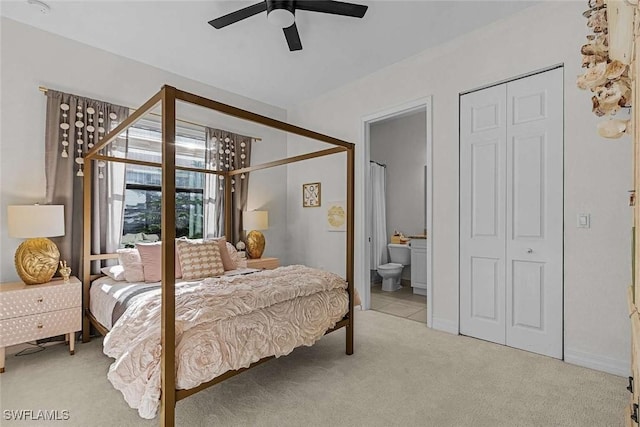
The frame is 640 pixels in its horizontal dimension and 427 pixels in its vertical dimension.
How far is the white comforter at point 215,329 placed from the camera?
163cm

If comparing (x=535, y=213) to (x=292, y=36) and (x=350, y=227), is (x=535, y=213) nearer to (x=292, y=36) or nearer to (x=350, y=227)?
(x=350, y=227)

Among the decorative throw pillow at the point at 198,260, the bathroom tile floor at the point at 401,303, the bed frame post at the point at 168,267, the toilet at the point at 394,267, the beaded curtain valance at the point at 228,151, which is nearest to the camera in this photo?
the bed frame post at the point at 168,267

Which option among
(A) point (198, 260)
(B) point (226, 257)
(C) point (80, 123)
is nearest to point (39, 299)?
(A) point (198, 260)

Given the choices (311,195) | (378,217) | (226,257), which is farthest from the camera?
(378,217)

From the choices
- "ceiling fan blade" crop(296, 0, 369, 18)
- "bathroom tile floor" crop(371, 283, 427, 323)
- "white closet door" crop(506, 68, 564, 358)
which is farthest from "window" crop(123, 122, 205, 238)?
"white closet door" crop(506, 68, 564, 358)

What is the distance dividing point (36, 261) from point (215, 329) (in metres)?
1.94

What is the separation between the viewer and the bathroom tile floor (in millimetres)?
3905

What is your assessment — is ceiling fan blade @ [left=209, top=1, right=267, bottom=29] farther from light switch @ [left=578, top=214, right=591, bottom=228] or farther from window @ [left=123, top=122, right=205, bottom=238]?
light switch @ [left=578, top=214, right=591, bottom=228]

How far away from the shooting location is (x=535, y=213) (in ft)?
9.11

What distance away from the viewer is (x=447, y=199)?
3.31m

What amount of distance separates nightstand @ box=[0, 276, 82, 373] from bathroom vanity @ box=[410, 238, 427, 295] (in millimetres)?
4074

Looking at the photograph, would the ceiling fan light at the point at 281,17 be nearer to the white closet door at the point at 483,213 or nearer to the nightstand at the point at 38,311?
the white closet door at the point at 483,213

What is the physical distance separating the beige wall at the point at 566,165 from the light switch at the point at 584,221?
33 mm

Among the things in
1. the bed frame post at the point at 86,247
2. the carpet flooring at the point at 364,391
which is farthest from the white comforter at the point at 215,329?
the bed frame post at the point at 86,247
